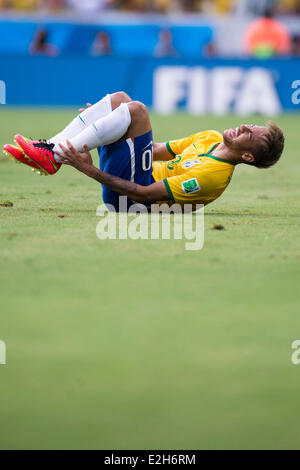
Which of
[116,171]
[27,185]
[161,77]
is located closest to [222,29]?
[161,77]

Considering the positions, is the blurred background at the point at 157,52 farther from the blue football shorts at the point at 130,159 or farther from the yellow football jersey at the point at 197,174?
the blue football shorts at the point at 130,159

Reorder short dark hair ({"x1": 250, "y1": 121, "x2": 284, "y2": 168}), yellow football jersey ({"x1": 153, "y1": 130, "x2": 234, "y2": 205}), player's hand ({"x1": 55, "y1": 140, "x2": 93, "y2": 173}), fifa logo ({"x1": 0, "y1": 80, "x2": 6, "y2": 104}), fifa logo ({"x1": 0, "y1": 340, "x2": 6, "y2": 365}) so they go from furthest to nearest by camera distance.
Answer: fifa logo ({"x1": 0, "y1": 80, "x2": 6, "y2": 104}), short dark hair ({"x1": 250, "y1": 121, "x2": 284, "y2": 168}), yellow football jersey ({"x1": 153, "y1": 130, "x2": 234, "y2": 205}), player's hand ({"x1": 55, "y1": 140, "x2": 93, "y2": 173}), fifa logo ({"x1": 0, "y1": 340, "x2": 6, "y2": 365})

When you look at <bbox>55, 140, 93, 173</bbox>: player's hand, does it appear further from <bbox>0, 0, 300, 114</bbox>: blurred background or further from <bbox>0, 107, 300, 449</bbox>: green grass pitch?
<bbox>0, 0, 300, 114</bbox>: blurred background

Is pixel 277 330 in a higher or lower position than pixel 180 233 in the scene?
lower

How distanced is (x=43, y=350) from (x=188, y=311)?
0.91 meters

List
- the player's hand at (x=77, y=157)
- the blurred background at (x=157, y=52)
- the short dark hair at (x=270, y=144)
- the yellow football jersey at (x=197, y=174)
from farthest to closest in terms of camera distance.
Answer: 1. the blurred background at (x=157, y=52)
2. the short dark hair at (x=270, y=144)
3. the yellow football jersey at (x=197, y=174)
4. the player's hand at (x=77, y=157)

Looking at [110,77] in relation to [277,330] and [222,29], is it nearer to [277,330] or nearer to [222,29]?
[222,29]

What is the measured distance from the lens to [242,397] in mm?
3633

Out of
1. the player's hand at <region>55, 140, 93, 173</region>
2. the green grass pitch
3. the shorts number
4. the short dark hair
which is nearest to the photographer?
the green grass pitch

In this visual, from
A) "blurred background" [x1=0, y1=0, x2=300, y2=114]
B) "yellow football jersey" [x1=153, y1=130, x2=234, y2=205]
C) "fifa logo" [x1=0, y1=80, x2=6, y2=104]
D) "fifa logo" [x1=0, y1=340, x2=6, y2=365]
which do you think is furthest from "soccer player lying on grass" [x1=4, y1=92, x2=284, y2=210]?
"fifa logo" [x1=0, y1=80, x2=6, y2=104]

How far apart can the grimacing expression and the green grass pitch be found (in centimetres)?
62

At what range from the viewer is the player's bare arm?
653 cm

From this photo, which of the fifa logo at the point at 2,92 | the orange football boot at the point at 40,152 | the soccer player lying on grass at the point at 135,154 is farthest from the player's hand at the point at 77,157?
the fifa logo at the point at 2,92

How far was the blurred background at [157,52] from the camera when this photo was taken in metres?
19.4
